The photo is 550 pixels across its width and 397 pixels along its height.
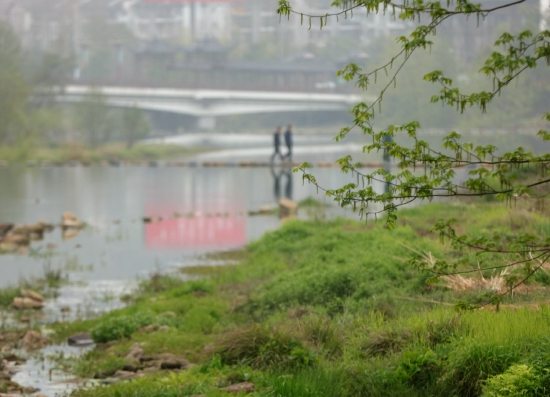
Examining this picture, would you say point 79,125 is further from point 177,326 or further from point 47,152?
point 177,326

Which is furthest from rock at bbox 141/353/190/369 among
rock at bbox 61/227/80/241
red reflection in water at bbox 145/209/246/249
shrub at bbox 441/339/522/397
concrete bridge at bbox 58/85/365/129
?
concrete bridge at bbox 58/85/365/129

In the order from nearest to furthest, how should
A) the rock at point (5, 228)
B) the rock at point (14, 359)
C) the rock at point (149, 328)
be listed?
the rock at point (14, 359) → the rock at point (149, 328) → the rock at point (5, 228)

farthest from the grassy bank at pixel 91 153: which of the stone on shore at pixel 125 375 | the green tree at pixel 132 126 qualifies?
the stone on shore at pixel 125 375

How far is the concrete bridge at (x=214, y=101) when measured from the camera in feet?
317

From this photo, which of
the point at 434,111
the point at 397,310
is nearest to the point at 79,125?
the point at 434,111

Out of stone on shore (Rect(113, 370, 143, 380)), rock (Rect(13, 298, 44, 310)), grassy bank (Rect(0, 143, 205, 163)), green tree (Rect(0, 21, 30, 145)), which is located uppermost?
green tree (Rect(0, 21, 30, 145))

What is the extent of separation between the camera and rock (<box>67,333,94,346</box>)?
12.5 m

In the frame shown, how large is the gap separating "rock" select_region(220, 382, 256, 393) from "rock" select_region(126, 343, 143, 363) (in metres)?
2.39

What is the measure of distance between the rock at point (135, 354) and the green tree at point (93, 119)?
2540 inches

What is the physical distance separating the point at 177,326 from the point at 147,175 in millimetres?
37902

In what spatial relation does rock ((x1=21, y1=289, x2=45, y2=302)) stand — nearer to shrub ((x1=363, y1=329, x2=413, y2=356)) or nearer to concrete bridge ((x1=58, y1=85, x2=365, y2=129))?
shrub ((x1=363, y1=329, x2=413, y2=356))

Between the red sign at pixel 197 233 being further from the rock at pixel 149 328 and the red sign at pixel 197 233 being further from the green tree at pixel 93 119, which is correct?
the green tree at pixel 93 119

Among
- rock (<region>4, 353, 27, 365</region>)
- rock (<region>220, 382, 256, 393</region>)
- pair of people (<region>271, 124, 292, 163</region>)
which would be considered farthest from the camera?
pair of people (<region>271, 124, 292, 163</region>)

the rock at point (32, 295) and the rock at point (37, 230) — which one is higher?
the rock at point (32, 295)
